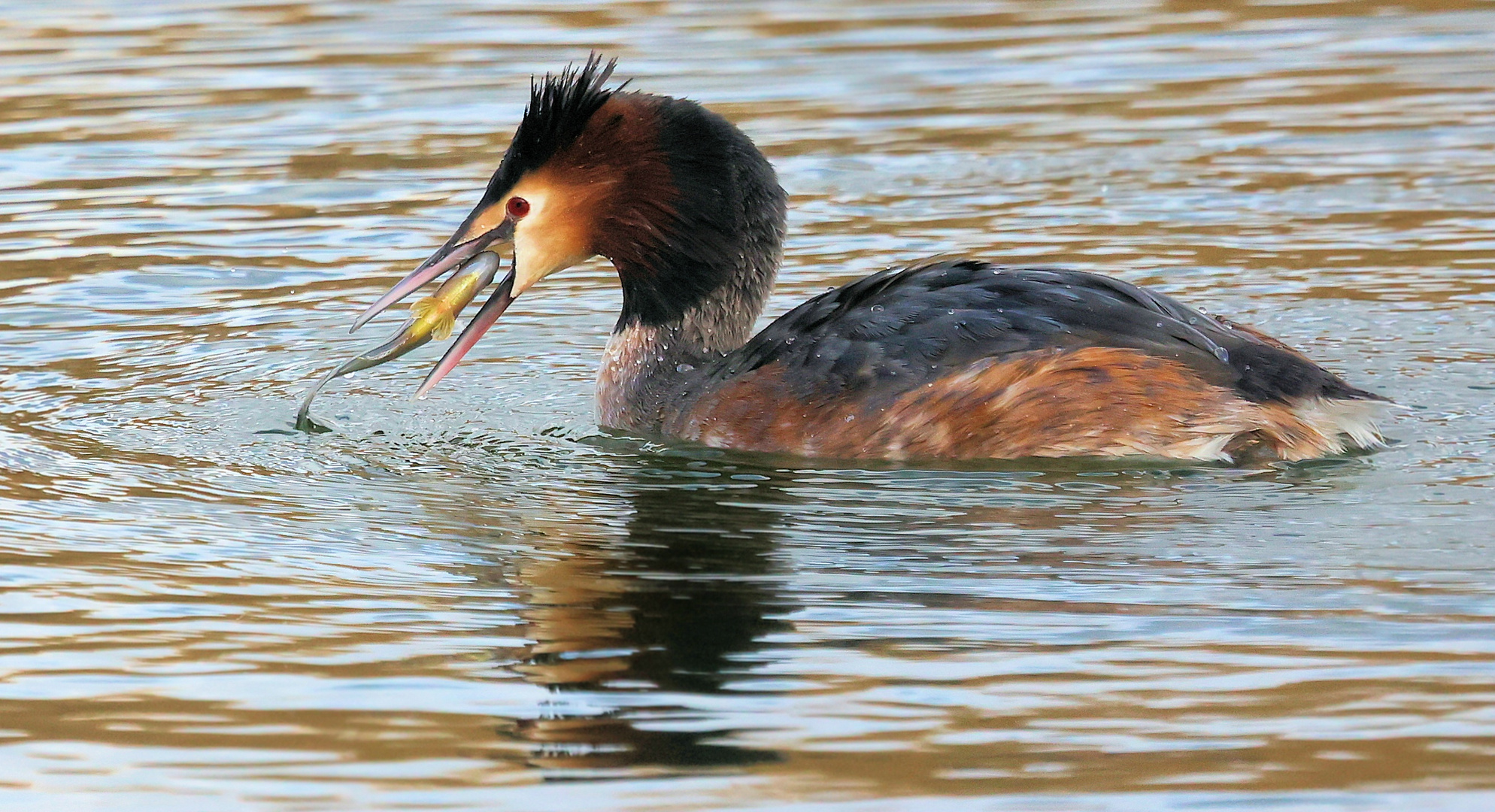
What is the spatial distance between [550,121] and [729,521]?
1769mm

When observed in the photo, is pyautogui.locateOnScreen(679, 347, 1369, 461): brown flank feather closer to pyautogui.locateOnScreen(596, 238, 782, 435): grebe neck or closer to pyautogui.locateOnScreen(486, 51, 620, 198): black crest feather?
pyautogui.locateOnScreen(596, 238, 782, 435): grebe neck

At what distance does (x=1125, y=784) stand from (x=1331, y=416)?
8.95 ft

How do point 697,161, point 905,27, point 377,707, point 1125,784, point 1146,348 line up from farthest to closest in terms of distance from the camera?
point 905,27, point 697,161, point 1146,348, point 377,707, point 1125,784

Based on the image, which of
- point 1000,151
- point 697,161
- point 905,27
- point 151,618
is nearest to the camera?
point 151,618

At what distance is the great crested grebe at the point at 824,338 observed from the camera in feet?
21.2

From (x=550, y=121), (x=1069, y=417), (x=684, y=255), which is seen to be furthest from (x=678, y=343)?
(x=1069, y=417)

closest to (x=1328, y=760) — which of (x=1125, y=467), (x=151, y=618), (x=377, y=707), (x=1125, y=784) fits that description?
(x=1125, y=784)

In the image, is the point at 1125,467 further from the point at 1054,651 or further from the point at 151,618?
the point at 151,618

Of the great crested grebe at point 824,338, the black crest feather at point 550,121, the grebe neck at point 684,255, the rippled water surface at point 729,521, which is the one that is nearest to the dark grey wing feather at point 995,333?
the great crested grebe at point 824,338

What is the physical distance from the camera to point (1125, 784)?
13.5ft

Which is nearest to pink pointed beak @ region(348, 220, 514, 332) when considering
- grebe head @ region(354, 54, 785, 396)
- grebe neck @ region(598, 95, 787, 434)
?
grebe head @ region(354, 54, 785, 396)

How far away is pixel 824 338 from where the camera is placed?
6.80 metres

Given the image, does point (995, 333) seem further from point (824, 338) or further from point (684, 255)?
point (684, 255)

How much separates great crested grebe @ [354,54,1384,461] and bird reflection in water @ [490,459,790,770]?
1.50 ft
